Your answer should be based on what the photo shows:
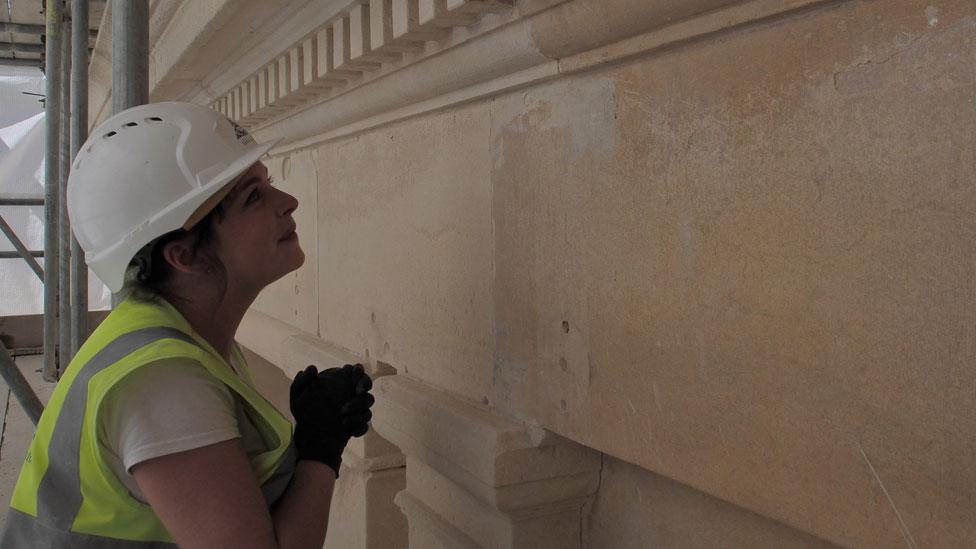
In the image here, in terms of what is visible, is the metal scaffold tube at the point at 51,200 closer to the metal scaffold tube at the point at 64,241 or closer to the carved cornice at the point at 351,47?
the metal scaffold tube at the point at 64,241

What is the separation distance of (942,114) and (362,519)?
1.54m

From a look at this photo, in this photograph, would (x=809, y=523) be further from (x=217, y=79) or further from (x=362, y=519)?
(x=217, y=79)

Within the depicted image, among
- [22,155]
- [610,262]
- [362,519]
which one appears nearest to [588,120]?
[610,262]

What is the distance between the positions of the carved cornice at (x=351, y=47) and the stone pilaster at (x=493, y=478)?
0.66 m

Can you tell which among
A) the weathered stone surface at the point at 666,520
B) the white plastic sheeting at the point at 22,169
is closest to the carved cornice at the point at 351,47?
the weathered stone surface at the point at 666,520

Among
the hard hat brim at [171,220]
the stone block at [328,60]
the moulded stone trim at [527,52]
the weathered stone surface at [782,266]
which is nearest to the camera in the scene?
the weathered stone surface at [782,266]

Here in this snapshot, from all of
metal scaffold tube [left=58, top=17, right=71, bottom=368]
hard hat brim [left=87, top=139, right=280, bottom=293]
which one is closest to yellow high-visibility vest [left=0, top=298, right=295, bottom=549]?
hard hat brim [left=87, top=139, right=280, bottom=293]

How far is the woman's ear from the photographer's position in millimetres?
1173

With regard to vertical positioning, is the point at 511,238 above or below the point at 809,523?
above

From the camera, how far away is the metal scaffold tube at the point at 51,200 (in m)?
4.62

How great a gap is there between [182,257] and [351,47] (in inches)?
24.4

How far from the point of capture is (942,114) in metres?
0.70

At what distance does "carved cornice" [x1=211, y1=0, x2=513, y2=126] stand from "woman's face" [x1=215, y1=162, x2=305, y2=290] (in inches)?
14.4

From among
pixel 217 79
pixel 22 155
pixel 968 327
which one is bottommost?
pixel 968 327
